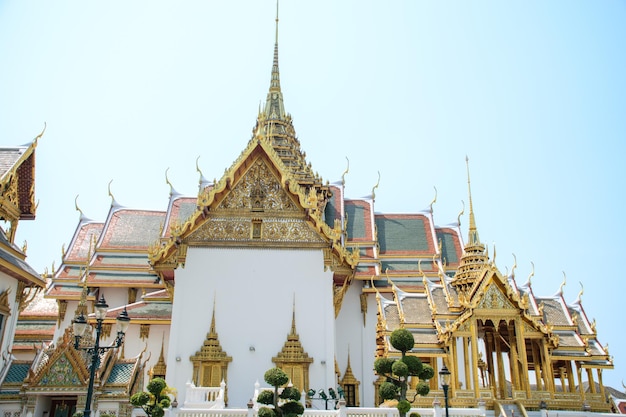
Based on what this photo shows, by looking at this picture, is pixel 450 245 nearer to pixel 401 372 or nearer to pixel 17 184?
pixel 401 372

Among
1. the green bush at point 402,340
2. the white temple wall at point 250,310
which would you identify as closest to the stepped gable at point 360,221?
the white temple wall at point 250,310

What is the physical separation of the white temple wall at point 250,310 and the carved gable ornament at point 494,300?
3.24 meters

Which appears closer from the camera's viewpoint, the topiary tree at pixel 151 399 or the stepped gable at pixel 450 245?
the topiary tree at pixel 151 399

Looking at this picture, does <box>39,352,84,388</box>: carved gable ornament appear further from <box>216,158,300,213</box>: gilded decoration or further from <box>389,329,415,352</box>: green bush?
<box>389,329,415,352</box>: green bush

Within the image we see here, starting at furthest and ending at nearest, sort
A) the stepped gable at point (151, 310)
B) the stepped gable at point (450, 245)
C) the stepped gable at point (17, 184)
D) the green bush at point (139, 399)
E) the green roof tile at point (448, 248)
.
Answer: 1. the green roof tile at point (448, 248)
2. the stepped gable at point (450, 245)
3. the stepped gable at point (151, 310)
4. the stepped gable at point (17, 184)
5. the green bush at point (139, 399)

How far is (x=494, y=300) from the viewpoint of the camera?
10305 millimetres

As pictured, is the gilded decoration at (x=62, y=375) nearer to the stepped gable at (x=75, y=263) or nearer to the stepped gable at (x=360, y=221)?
the stepped gable at (x=75, y=263)

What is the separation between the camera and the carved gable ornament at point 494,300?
10.2 meters

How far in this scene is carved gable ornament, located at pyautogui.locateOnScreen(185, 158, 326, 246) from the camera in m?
12.4

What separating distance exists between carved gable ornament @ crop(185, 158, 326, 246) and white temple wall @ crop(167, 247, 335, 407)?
0.83ft

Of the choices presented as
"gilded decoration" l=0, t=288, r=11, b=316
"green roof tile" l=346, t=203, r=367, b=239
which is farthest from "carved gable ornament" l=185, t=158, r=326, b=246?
"green roof tile" l=346, t=203, r=367, b=239

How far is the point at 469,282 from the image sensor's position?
11625mm

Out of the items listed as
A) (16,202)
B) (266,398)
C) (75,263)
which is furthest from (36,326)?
(266,398)

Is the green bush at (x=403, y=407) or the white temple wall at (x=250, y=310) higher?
the white temple wall at (x=250, y=310)
